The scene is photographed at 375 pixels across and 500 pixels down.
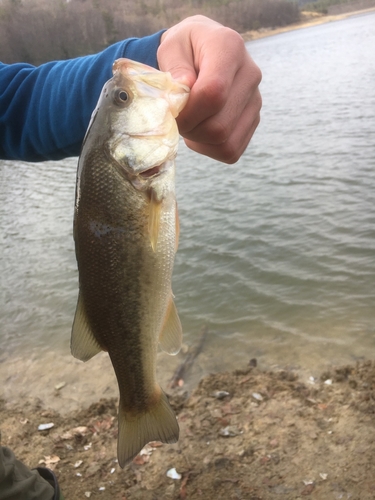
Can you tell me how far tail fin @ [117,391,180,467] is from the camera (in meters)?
2.03

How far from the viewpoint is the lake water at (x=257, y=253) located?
5496 millimetres

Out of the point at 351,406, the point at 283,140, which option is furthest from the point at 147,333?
the point at 283,140

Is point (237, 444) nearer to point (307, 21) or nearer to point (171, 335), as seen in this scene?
point (171, 335)

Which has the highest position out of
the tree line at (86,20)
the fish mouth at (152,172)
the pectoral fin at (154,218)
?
the fish mouth at (152,172)

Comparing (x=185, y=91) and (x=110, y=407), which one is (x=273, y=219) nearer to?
(x=110, y=407)

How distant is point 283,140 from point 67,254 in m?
7.10

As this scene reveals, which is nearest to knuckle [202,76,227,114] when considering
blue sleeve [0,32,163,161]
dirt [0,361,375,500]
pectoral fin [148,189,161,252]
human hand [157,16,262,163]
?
human hand [157,16,262,163]

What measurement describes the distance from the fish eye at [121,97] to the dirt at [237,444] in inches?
106

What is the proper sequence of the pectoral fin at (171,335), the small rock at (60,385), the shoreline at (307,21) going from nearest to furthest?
the pectoral fin at (171,335), the small rock at (60,385), the shoreline at (307,21)

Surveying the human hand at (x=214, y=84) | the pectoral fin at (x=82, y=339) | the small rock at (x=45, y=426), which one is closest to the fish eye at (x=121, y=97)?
the human hand at (x=214, y=84)

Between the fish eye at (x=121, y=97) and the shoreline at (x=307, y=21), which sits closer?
the fish eye at (x=121, y=97)

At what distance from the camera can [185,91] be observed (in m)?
1.67

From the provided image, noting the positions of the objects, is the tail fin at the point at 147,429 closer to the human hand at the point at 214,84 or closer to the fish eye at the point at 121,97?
the human hand at the point at 214,84

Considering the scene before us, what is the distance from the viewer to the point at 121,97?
168 cm
